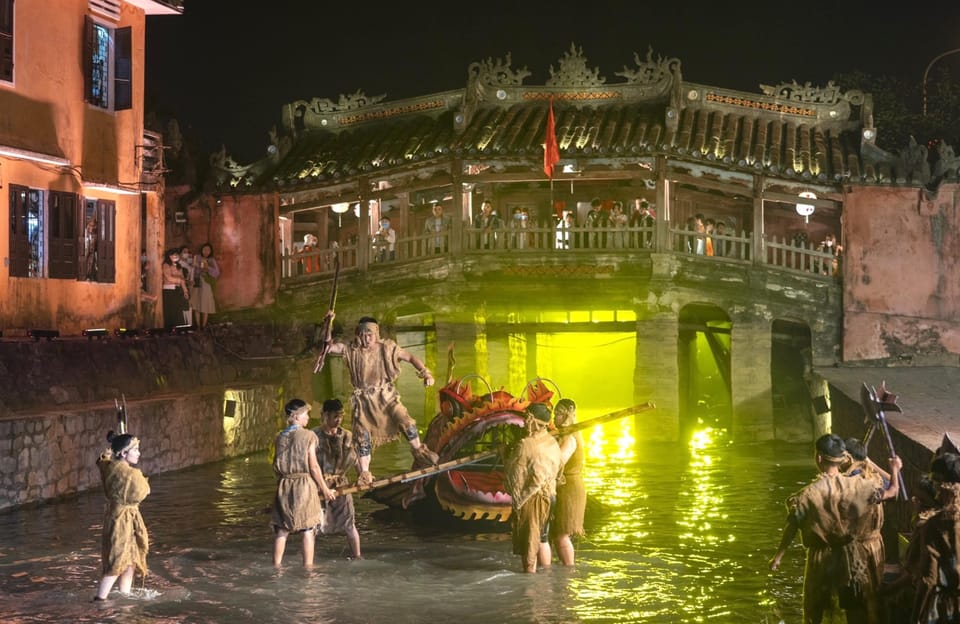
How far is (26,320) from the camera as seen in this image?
76.0 feet

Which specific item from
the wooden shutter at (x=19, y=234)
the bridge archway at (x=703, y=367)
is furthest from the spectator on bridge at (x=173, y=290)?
the bridge archway at (x=703, y=367)

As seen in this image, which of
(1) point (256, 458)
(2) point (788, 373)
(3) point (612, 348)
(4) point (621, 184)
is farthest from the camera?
(3) point (612, 348)

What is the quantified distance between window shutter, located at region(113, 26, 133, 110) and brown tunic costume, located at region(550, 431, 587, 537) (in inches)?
599

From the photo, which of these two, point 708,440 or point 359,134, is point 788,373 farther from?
point 359,134

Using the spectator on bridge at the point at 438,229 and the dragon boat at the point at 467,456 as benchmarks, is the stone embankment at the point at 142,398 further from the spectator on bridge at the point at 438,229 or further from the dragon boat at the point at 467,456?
the spectator on bridge at the point at 438,229

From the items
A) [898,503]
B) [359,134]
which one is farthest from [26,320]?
[898,503]

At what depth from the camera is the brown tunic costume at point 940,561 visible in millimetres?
8953

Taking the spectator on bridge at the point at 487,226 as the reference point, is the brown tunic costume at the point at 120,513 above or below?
below

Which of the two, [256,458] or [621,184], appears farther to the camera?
[621,184]

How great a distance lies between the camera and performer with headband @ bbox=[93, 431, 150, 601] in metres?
11.7

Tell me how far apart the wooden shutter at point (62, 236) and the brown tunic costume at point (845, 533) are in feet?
56.1

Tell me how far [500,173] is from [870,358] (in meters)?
8.58

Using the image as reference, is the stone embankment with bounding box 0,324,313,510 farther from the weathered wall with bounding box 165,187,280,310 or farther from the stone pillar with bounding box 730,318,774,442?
the stone pillar with bounding box 730,318,774,442

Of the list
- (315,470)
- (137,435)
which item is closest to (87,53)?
(137,435)
